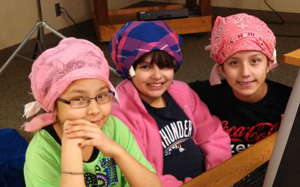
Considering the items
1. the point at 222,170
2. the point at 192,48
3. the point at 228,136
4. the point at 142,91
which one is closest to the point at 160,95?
the point at 142,91

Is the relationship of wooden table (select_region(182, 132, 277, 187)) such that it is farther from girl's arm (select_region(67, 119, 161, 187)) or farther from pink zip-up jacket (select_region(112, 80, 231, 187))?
pink zip-up jacket (select_region(112, 80, 231, 187))

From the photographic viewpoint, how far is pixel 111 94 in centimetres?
95

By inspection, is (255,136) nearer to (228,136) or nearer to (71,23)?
(228,136)

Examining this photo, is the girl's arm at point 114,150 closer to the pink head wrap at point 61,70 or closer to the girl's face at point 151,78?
the pink head wrap at point 61,70

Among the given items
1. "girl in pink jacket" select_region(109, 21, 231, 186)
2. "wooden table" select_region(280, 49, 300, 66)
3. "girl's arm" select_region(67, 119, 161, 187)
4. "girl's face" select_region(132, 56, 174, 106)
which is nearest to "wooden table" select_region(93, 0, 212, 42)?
"girl in pink jacket" select_region(109, 21, 231, 186)

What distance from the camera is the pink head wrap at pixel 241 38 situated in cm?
122

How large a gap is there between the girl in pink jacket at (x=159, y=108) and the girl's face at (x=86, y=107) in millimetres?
254

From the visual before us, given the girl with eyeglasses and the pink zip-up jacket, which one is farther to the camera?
the pink zip-up jacket

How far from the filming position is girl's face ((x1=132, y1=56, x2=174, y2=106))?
1209 mm

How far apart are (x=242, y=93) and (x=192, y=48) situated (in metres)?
2.01

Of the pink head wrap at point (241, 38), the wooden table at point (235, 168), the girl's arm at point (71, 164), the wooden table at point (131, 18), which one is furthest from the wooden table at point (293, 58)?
the wooden table at point (131, 18)

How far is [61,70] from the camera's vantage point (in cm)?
87

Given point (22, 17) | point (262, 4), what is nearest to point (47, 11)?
point (22, 17)

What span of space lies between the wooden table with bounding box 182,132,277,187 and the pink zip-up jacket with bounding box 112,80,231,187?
293mm
